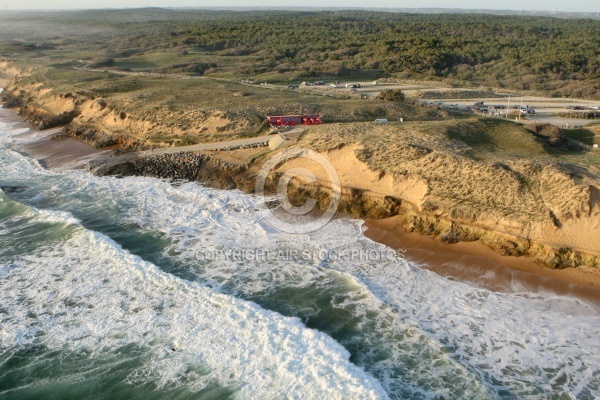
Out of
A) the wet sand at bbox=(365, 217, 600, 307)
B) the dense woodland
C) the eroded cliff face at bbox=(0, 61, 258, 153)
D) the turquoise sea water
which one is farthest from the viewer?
the dense woodland

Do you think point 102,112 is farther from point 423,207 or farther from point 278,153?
point 423,207

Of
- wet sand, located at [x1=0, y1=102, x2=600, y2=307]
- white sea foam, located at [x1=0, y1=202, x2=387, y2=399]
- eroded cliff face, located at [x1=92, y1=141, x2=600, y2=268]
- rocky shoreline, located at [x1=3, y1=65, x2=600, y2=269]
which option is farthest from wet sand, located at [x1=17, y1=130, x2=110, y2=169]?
wet sand, located at [x1=0, y1=102, x2=600, y2=307]

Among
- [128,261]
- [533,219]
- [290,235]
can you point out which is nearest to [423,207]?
[533,219]

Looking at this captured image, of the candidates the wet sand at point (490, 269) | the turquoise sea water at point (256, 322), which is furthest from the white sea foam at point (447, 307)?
the wet sand at point (490, 269)

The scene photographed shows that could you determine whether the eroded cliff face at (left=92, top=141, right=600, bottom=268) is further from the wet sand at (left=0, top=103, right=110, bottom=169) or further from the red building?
the wet sand at (left=0, top=103, right=110, bottom=169)

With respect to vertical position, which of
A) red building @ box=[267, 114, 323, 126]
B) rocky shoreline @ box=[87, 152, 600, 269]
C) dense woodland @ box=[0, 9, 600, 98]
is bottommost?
rocky shoreline @ box=[87, 152, 600, 269]

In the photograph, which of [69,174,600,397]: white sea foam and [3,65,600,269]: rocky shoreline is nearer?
[69,174,600,397]: white sea foam
